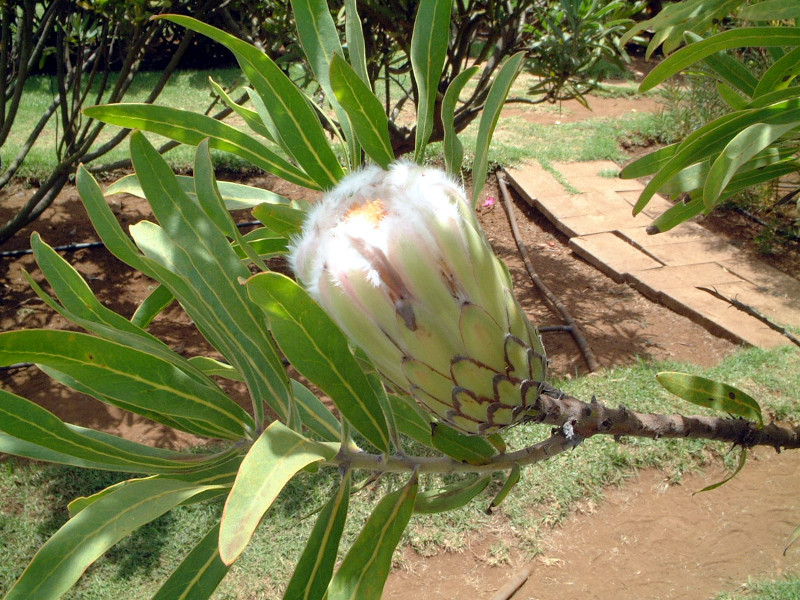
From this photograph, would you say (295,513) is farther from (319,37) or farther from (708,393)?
(319,37)

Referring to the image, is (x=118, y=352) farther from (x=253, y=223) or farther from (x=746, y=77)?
(x=253, y=223)

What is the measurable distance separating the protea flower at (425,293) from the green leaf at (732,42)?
683 millimetres

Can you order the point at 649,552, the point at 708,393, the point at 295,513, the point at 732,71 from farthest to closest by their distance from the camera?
1. the point at 295,513
2. the point at 649,552
3. the point at 732,71
4. the point at 708,393

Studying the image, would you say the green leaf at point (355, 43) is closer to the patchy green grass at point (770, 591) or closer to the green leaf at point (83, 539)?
the green leaf at point (83, 539)

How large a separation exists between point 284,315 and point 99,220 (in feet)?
1.03

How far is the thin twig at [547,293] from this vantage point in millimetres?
4138

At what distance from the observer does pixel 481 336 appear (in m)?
0.62

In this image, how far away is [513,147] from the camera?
7117 millimetres

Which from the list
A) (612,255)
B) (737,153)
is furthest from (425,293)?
(612,255)

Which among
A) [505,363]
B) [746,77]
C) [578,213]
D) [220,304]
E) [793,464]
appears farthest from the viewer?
[578,213]

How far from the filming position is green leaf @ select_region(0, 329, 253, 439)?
64 cm

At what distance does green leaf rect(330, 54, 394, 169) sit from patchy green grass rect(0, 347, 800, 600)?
2.03 metres

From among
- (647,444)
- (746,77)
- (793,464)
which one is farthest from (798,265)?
(746,77)

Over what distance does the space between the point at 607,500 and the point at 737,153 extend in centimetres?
252
